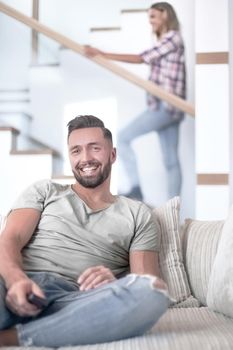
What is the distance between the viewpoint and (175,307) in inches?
60.9

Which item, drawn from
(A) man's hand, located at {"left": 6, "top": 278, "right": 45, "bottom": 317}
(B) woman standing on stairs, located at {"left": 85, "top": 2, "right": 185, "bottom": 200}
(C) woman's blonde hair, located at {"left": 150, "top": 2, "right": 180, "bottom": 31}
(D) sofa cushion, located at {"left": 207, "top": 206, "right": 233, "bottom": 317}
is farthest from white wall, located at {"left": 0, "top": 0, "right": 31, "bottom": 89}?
(A) man's hand, located at {"left": 6, "top": 278, "right": 45, "bottom": 317}

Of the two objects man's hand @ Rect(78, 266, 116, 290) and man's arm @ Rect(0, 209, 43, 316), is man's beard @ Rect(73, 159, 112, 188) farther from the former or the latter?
man's hand @ Rect(78, 266, 116, 290)

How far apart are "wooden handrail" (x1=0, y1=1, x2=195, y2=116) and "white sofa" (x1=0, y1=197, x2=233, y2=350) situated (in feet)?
3.68

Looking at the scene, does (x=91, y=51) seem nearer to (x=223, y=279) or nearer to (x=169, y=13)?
(x=169, y=13)

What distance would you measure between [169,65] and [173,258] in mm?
1457

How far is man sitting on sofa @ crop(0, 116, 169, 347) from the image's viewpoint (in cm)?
106

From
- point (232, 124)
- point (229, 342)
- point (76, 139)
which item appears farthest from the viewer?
point (232, 124)

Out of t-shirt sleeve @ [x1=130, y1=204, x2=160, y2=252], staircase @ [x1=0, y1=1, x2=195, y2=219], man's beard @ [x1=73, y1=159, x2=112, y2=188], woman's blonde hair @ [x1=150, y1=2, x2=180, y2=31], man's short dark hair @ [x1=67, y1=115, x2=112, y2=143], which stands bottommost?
t-shirt sleeve @ [x1=130, y1=204, x2=160, y2=252]

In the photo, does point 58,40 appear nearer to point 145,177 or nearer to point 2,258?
point 145,177

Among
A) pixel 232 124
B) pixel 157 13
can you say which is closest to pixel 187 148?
pixel 232 124

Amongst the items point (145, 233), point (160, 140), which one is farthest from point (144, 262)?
point (160, 140)

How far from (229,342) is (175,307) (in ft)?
1.59

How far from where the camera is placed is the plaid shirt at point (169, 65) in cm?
276

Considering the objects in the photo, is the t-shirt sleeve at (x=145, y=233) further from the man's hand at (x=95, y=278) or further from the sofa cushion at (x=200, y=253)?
the man's hand at (x=95, y=278)
